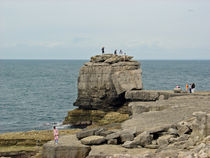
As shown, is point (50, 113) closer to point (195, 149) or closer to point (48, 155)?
point (48, 155)

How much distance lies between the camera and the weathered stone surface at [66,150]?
74.5ft

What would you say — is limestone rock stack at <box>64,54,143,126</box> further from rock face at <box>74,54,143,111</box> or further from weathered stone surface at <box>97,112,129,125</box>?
weathered stone surface at <box>97,112,129,125</box>

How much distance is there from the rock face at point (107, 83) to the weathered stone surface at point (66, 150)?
2242 cm

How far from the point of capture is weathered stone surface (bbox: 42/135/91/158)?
2272 cm

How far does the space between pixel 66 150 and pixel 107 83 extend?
76.9 feet

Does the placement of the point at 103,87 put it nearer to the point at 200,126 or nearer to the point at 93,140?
the point at 93,140

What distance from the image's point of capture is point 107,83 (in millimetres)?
46094

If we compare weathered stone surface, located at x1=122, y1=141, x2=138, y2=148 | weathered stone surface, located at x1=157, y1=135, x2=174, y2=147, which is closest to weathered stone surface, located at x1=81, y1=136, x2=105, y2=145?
weathered stone surface, located at x1=122, y1=141, x2=138, y2=148

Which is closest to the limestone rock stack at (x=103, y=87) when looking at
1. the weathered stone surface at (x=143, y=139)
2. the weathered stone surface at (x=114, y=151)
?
the weathered stone surface at (x=143, y=139)

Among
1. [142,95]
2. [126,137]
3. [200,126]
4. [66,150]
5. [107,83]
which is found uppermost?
[107,83]

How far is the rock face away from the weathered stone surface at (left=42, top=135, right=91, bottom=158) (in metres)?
22.4

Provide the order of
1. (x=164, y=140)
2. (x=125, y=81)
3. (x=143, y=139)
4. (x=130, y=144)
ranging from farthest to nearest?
1. (x=125, y=81)
2. (x=143, y=139)
3. (x=130, y=144)
4. (x=164, y=140)

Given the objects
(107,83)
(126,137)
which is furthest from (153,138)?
(107,83)

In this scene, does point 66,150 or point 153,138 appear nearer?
point 66,150
